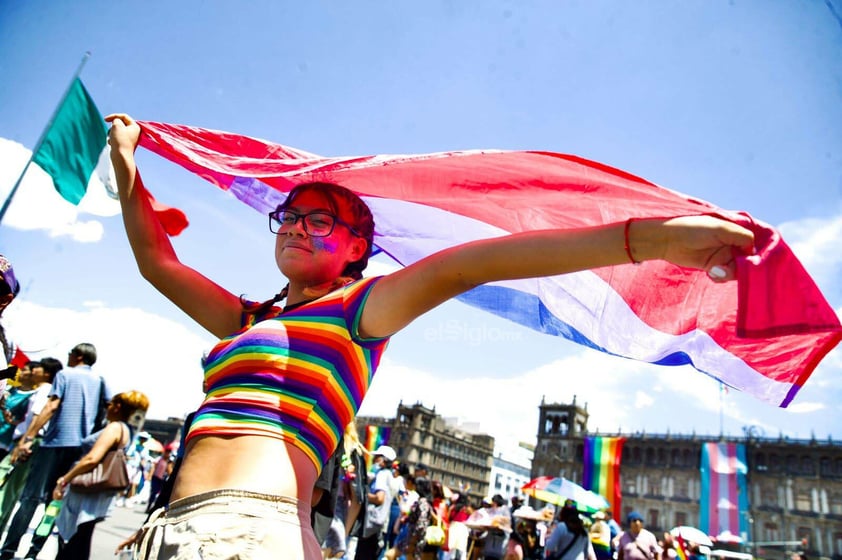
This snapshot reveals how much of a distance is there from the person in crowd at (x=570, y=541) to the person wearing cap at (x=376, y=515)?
2.22 m

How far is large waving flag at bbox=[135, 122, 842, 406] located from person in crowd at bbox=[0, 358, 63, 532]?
403 centimetres

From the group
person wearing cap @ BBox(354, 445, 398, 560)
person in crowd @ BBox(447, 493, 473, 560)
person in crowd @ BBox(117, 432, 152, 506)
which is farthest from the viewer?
person in crowd @ BBox(117, 432, 152, 506)

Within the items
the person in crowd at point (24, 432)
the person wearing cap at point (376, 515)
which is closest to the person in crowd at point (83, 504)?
the person in crowd at point (24, 432)

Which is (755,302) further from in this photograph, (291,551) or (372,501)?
(372,501)

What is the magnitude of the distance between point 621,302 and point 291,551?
111cm

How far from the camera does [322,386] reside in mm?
1057

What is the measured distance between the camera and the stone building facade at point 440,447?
246ft

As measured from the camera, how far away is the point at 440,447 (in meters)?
77.9

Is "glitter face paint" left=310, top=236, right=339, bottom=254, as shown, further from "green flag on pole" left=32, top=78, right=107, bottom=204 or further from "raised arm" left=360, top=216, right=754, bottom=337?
"green flag on pole" left=32, top=78, right=107, bottom=204

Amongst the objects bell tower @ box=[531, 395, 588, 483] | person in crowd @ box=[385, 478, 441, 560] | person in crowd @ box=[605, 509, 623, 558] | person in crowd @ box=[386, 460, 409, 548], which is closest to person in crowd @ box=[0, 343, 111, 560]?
person in crowd @ box=[385, 478, 441, 560]

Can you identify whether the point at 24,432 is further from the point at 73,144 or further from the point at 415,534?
the point at 415,534

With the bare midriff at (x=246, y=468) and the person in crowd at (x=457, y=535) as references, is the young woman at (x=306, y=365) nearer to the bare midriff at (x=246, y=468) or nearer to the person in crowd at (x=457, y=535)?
the bare midriff at (x=246, y=468)

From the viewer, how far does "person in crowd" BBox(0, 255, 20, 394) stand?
2.29 meters

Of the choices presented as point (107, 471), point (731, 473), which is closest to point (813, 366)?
point (107, 471)
